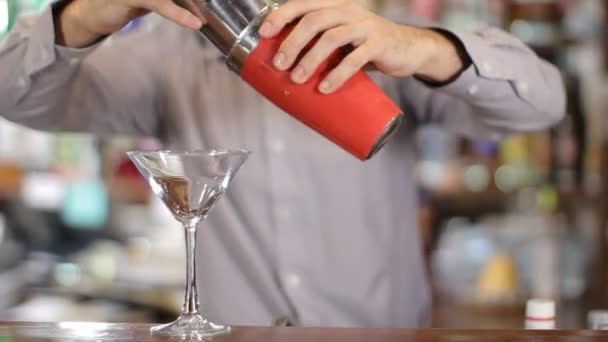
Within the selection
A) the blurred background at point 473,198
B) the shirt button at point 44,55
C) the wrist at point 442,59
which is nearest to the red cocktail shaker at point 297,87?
the wrist at point 442,59

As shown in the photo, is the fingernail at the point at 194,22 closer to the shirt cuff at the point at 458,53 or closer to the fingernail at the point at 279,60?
the fingernail at the point at 279,60

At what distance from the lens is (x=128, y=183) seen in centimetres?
335

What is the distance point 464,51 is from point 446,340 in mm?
511

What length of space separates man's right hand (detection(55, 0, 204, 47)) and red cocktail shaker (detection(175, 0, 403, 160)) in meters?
0.08

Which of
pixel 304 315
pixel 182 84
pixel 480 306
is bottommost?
pixel 480 306

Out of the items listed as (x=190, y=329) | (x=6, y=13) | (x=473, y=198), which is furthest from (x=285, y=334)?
(x=473, y=198)

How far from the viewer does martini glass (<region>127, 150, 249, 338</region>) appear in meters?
1.12

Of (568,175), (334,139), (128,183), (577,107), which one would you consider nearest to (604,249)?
(568,175)

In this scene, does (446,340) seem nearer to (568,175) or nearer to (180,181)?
(180,181)

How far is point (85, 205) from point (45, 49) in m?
2.01

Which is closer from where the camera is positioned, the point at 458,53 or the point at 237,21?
the point at 237,21

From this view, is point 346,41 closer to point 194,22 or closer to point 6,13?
point 194,22

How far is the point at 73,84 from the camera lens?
5.56 feet

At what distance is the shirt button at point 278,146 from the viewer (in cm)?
172
